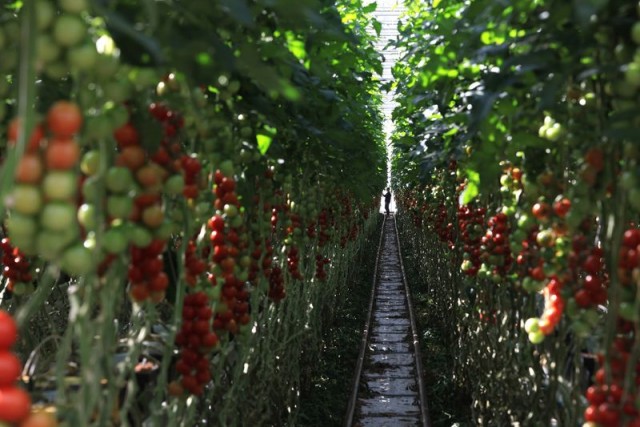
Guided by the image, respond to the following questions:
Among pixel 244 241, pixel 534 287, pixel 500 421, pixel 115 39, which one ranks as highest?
pixel 115 39

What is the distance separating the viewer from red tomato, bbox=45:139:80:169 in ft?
3.34

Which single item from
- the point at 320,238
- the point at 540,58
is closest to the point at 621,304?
the point at 540,58

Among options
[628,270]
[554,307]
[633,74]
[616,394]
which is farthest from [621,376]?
[633,74]

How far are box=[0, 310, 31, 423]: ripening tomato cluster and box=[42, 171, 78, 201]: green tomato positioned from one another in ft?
0.68

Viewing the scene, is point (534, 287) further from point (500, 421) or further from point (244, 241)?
point (500, 421)

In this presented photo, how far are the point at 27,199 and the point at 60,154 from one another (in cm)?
9

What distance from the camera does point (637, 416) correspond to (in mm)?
1394

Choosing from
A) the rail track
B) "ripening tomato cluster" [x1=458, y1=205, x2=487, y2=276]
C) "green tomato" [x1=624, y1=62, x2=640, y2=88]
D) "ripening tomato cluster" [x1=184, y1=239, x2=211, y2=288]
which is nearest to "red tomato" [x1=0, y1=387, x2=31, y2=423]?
"ripening tomato cluster" [x1=184, y1=239, x2=211, y2=288]

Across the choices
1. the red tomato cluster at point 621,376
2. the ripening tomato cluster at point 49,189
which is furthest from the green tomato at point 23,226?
the red tomato cluster at point 621,376

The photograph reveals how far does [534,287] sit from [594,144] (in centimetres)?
66

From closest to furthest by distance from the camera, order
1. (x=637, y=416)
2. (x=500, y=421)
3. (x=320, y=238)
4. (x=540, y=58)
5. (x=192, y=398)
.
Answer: (x=637, y=416) → (x=540, y=58) → (x=192, y=398) → (x=500, y=421) → (x=320, y=238)

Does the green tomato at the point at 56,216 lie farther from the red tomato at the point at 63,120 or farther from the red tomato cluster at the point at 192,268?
the red tomato cluster at the point at 192,268

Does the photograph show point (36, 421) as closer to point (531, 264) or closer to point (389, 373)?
point (531, 264)

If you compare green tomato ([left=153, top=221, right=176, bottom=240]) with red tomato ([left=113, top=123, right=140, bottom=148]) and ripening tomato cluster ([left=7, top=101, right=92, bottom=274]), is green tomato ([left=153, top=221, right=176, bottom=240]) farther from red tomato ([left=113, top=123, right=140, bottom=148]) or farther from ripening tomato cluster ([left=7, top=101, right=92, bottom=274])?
ripening tomato cluster ([left=7, top=101, right=92, bottom=274])
